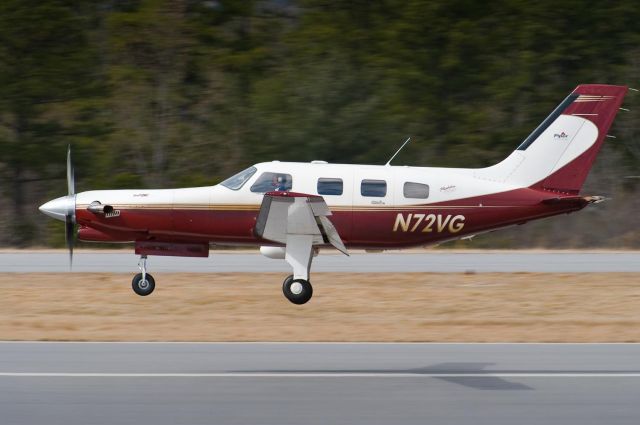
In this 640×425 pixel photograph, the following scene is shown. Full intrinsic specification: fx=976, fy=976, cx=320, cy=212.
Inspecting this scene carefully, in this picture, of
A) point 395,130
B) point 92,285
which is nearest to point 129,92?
point 395,130

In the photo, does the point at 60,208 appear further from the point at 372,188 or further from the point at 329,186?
the point at 372,188

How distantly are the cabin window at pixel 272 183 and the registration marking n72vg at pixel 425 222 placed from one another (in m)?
1.97

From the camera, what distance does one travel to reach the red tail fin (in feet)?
55.5

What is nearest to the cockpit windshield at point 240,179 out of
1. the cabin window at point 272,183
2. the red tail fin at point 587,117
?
the cabin window at point 272,183

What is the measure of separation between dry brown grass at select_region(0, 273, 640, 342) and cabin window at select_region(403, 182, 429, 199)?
7.35 ft

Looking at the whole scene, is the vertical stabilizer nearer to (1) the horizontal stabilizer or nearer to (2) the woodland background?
(1) the horizontal stabilizer

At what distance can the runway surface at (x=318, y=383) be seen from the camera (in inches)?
390

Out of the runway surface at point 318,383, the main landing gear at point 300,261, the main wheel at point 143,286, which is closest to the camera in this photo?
the runway surface at point 318,383

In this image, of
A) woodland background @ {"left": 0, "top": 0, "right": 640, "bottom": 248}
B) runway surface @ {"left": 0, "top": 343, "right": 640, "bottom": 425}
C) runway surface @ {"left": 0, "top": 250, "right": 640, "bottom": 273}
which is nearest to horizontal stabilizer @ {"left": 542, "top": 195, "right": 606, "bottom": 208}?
runway surface @ {"left": 0, "top": 343, "right": 640, "bottom": 425}

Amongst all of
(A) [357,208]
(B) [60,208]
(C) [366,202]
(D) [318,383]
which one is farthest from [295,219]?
(B) [60,208]

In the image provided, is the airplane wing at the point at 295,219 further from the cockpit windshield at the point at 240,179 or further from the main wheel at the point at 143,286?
the main wheel at the point at 143,286

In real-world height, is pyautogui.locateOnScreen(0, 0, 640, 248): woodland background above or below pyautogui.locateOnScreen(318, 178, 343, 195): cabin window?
below

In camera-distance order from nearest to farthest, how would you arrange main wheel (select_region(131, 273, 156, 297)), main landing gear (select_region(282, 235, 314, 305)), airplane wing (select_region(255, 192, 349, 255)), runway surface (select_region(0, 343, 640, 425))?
runway surface (select_region(0, 343, 640, 425))
airplane wing (select_region(255, 192, 349, 255))
main landing gear (select_region(282, 235, 314, 305))
main wheel (select_region(131, 273, 156, 297))

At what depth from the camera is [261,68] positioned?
38.1 metres
